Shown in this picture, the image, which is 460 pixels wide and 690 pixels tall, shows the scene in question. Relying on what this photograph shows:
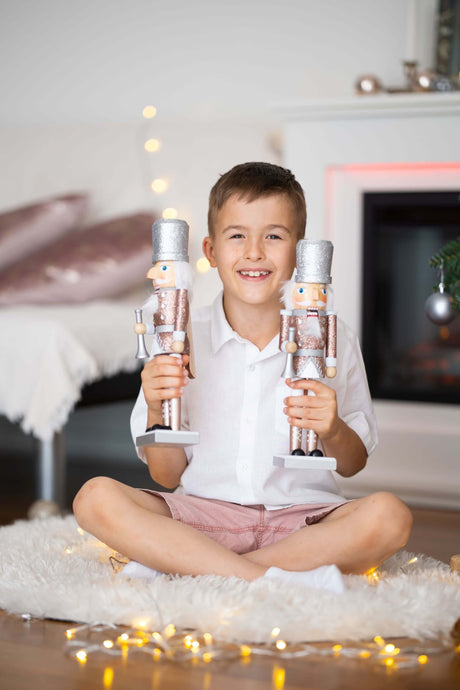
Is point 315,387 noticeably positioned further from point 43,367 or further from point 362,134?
point 362,134

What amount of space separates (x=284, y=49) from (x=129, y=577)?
1.91 m

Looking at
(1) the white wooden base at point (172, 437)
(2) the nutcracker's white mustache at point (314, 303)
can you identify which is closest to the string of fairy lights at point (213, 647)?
(1) the white wooden base at point (172, 437)

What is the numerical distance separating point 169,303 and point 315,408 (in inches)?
10.4

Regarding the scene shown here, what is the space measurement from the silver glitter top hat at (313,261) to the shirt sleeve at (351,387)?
7.7 inches

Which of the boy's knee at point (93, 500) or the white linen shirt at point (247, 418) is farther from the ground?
the white linen shirt at point (247, 418)

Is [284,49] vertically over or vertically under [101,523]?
over

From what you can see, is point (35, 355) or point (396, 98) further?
point (396, 98)

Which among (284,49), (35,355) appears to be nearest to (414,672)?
(35,355)

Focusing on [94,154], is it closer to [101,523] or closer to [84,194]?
[84,194]

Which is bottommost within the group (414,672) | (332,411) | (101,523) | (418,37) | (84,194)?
(414,672)

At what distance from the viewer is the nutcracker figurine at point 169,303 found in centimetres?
128

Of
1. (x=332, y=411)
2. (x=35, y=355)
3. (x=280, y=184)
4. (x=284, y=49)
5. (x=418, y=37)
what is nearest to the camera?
(x=332, y=411)

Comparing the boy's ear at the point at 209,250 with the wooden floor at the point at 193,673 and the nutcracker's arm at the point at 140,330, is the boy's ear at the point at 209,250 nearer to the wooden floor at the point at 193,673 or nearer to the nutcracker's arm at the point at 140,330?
the nutcracker's arm at the point at 140,330

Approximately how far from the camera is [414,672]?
3.32 feet
